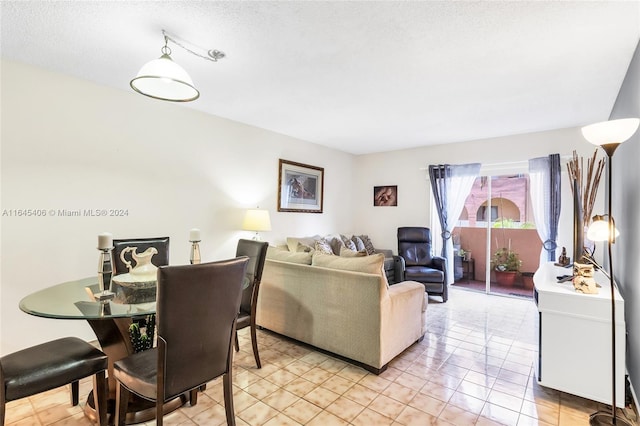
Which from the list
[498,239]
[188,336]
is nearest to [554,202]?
[498,239]

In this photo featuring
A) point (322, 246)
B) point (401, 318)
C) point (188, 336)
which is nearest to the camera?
point (188, 336)

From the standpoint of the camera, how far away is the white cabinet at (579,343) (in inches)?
78.1

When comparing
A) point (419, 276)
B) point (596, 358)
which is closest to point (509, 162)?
point (419, 276)

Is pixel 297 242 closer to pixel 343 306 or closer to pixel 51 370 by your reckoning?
pixel 343 306

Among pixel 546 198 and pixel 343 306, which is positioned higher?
pixel 546 198

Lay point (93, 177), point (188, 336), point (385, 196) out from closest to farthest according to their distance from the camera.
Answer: point (188, 336), point (93, 177), point (385, 196)

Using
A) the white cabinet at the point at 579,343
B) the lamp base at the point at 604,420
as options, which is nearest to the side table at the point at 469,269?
the white cabinet at the point at 579,343

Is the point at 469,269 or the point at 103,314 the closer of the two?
the point at 103,314

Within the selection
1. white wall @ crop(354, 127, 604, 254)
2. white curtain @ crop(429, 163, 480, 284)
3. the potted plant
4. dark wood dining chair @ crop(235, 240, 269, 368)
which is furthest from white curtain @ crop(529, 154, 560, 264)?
dark wood dining chair @ crop(235, 240, 269, 368)

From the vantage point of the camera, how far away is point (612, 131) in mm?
1817

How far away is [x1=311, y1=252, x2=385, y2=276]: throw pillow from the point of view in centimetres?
248

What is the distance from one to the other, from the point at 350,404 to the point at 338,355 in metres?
0.63

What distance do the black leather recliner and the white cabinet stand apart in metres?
2.34

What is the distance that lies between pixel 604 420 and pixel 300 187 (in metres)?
4.35
